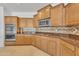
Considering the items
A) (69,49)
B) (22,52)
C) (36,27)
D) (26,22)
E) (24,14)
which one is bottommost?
(22,52)

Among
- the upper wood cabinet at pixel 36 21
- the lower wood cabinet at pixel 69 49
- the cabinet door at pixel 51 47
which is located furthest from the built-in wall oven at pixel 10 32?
the lower wood cabinet at pixel 69 49

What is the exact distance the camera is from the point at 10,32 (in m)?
7.18

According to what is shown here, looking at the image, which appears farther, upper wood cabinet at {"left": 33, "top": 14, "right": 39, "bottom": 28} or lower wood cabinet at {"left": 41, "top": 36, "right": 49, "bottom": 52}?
upper wood cabinet at {"left": 33, "top": 14, "right": 39, "bottom": 28}

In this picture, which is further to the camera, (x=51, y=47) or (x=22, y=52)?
(x=22, y=52)

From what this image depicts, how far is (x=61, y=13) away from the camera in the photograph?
162 inches

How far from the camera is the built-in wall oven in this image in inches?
278

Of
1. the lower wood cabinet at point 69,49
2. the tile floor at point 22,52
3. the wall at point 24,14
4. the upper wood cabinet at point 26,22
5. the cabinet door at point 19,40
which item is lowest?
the tile floor at point 22,52

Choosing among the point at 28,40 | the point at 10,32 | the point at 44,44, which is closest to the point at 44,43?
the point at 44,44

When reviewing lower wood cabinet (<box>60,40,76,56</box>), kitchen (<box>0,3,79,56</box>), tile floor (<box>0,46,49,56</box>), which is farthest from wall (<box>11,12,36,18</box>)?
lower wood cabinet (<box>60,40,76,56</box>)

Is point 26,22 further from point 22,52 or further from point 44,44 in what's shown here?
point 44,44

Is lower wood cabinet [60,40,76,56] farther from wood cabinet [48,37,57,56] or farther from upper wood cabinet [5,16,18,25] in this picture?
upper wood cabinet [5,16,18,25]

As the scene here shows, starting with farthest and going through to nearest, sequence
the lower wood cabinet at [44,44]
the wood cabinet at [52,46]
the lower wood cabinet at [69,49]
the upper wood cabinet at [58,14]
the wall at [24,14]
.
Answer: the wall at [24,14] → the lower wood cabinet at [44,44] → the upper wood cabinet at [58,14] → the wood cabinet at [52,46] → the lower wood cabinet at [69,49]

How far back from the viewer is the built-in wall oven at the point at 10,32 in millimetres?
7054

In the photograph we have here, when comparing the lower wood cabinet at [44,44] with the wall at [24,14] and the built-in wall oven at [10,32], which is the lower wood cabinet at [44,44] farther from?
the wall at [24,14]
